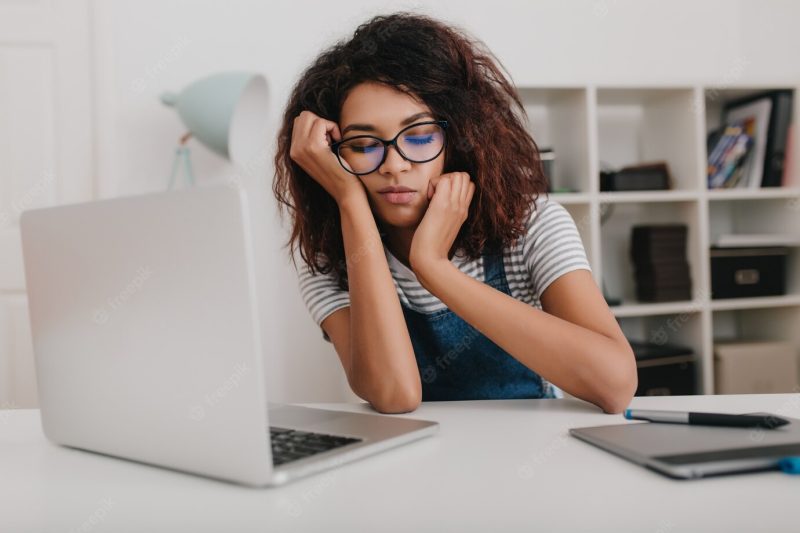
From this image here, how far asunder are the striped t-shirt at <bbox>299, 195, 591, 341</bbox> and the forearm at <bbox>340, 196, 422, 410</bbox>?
180mm

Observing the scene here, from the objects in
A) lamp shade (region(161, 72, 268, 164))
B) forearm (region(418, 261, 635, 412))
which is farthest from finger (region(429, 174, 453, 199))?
lamp shade (region(161, 72, 268, 164))

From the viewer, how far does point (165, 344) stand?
0.64 meters

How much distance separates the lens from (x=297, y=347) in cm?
262

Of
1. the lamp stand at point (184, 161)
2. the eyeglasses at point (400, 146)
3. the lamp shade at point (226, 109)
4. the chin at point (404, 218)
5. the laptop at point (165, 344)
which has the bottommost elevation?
the laptop at point (165, 344)

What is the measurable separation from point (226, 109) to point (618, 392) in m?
1.54

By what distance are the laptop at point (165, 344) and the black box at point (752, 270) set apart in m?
2.10

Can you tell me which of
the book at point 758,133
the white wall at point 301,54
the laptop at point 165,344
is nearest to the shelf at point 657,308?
the book at point 758,133

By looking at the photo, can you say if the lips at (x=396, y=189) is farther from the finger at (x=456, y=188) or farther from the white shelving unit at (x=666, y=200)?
the white shelving unit at (x=666, y=200)

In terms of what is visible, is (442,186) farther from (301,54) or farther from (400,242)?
(301,54)

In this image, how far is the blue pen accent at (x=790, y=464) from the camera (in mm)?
619

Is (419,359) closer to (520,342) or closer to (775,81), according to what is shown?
(520,342)

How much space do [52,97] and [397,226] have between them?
1.69 meters

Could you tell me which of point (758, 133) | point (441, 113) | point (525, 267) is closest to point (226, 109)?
point (441, 113)

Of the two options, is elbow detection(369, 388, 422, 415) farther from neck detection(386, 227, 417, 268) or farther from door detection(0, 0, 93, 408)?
door detection(0, 0, 93, 408)
